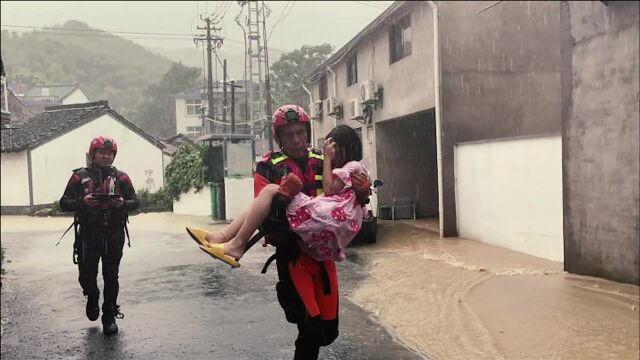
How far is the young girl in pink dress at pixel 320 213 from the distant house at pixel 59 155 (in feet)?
79.4

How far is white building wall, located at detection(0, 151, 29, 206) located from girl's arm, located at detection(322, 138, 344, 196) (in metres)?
27.4

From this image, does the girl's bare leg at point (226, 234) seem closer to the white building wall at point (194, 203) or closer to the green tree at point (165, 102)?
the white building wall at point (194, 203)

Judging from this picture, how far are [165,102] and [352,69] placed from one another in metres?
25.0

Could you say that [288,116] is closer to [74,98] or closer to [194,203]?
[194,203]

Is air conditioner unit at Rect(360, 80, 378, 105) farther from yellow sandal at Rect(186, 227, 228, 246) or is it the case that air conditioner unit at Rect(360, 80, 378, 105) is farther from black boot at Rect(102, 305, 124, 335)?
yellow sandal at Rect(186, 227, 228, 246)

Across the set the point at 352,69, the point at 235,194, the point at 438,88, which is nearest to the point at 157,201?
the point at 235,194

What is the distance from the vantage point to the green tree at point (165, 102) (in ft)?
133

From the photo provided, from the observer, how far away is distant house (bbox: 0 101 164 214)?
2667 cm

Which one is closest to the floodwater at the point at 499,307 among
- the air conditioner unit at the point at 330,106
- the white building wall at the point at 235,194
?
the white building wall at the point at 235,194

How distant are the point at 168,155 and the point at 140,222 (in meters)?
10.1

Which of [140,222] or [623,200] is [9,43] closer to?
[140,222]

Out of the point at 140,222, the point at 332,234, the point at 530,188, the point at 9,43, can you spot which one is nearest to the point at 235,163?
the point at 140,222

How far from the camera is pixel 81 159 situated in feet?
90.2

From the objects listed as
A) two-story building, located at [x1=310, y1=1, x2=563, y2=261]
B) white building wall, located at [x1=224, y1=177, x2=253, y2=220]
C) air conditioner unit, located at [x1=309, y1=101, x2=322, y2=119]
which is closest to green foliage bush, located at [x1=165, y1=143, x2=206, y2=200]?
white building wall, located at [x1=224, y1=177, x2=253, y2=220]
